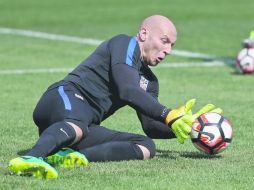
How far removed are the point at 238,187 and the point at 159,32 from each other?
5.86 ft

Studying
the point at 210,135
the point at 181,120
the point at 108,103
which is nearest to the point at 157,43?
the point at 108,103

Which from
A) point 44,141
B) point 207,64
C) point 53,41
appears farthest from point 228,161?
point 53,41

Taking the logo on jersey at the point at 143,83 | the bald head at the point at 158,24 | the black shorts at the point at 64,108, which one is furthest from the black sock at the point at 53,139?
the bald head at the point at 158,24

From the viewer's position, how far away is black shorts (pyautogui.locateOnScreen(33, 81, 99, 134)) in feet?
25.1

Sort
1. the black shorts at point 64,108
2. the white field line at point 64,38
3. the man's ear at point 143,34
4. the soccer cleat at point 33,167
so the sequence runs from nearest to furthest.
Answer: the soccer cleat at point 33,167, the black shorts at point 64,108, the man's ear at point 143,34, the white field line at point 64,38

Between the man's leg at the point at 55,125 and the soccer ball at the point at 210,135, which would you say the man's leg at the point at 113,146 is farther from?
the soccer ball at the point at 210,135

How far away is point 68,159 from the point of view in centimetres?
743

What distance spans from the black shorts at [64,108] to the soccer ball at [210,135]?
92 centimetres

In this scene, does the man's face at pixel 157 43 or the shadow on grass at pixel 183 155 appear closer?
the man's face at pixel 157 43

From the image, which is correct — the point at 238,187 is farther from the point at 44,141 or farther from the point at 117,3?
the point at 117,3

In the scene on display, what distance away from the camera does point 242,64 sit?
578 inches

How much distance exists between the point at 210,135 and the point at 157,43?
0.97 metres

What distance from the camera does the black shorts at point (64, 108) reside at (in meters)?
7.65

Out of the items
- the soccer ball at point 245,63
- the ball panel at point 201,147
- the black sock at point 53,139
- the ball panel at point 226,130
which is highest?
the black sock at point 53,139
